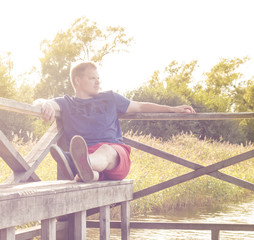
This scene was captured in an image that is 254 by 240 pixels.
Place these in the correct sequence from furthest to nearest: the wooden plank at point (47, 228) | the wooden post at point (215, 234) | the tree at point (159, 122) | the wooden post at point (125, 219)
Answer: the tree at point (159, 122), the wooden post at point (215, 234), the wooden post at point (125, 219), the wooden plank at point (47, 228)

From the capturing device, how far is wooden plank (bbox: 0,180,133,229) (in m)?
1.89

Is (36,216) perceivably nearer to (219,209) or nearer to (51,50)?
(219,209)

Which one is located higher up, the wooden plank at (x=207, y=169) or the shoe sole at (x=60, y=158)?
the shoe sole at (x=60, y=158)

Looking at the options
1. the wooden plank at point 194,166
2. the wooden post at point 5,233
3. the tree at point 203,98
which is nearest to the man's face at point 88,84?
the wooden plank at point 194,166

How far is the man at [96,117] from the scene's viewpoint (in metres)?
2.99

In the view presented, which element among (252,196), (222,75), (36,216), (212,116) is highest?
(222,75)

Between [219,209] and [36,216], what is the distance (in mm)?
5214

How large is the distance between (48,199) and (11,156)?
833 millimetres

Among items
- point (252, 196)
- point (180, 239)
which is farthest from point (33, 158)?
point (252, 196)

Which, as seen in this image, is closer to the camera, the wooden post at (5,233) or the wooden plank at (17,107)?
the wooden post at (5,233)

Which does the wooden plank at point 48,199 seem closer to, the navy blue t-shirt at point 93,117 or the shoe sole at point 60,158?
the shoe sole at point 60,158

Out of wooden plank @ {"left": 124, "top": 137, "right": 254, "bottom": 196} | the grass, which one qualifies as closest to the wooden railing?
wooden plank @ {"left": 124, "top": 137, "right": 254, "bottom": 196}

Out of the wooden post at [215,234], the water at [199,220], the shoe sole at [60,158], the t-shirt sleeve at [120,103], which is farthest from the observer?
the water at [199,220]

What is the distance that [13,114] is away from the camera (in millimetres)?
16688
